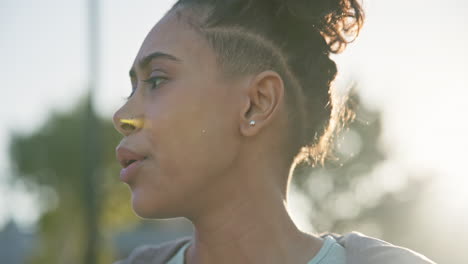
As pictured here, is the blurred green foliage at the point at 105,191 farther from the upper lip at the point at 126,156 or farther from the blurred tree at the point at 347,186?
the upper lip at the point at 126,156

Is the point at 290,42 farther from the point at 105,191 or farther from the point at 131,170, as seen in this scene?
the point at 105,191

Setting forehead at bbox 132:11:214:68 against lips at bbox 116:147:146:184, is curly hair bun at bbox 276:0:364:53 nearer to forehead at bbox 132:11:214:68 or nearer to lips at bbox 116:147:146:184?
forehead at bbox 132:11:214:68

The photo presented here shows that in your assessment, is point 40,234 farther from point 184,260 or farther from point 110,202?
point 184,260

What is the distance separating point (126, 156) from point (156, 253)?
2.99 ft

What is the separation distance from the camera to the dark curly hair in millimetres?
2973

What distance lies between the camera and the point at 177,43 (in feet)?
9.59

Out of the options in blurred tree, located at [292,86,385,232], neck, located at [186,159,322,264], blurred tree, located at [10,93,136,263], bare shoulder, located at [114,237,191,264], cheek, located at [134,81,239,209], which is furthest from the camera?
blurred tree, located at [10,93,136,263]

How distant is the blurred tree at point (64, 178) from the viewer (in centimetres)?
3066

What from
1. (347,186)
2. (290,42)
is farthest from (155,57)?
(347,186)

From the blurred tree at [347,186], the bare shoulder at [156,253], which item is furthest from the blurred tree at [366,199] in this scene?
the bare shoulder at [156,253]

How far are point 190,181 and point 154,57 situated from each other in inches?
24.4

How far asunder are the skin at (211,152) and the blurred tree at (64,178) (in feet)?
79.8

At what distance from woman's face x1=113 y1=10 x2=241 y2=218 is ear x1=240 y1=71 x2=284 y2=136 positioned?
83mm

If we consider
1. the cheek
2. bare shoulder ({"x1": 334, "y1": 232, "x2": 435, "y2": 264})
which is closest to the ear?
the cheek
